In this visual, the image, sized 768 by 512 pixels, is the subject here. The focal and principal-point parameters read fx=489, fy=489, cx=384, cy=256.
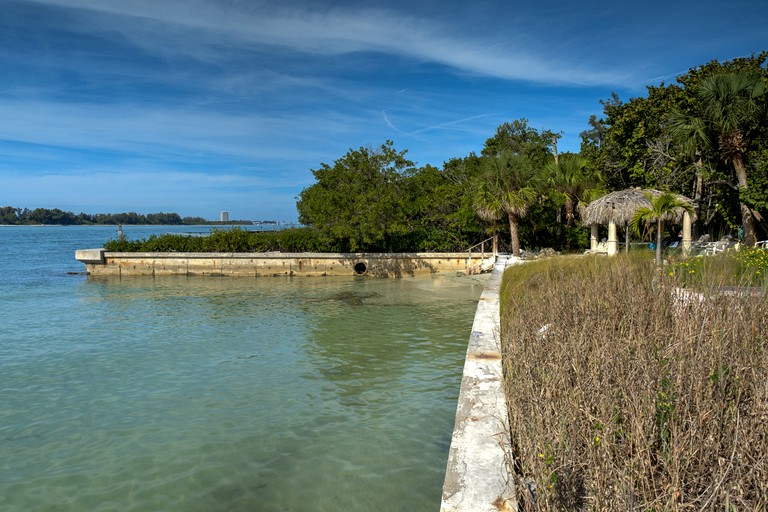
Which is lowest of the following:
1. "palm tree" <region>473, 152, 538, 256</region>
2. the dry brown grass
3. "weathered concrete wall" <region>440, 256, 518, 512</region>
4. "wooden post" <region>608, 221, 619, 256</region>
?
"weathered concrete wall" <region>440, 256, 518, 512</region>

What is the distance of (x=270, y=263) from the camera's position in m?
24.3

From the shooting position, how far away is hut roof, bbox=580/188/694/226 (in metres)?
17.7

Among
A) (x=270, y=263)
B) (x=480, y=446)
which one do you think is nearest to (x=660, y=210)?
(x=480, y=446)

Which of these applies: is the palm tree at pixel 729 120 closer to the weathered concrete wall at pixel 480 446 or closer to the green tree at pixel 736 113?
the green tree at pixel 736 113

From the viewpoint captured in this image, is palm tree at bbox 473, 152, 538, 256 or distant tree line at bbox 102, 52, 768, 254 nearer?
distant tree line at bbox 102, 52, 768, 254

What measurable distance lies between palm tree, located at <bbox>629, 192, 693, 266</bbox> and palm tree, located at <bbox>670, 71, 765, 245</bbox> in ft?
7.80

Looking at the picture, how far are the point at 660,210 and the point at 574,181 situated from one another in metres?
9.68

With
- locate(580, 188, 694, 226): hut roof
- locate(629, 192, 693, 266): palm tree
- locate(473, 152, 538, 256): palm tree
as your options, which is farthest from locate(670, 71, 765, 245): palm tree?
locate(473, 152, 538, 256): palm tree

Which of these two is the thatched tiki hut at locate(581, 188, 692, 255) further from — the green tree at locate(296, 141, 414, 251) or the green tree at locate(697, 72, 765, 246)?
the green tree at locate(296, 141, 414, 251)

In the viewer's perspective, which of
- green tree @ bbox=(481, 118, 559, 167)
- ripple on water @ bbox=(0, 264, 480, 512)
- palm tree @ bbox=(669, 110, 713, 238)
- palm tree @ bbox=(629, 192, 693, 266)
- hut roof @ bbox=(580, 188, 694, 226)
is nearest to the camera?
ripple on water @ bbox=(0, 264, 480, 512)

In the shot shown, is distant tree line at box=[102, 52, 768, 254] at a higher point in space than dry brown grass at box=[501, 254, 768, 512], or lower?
higher

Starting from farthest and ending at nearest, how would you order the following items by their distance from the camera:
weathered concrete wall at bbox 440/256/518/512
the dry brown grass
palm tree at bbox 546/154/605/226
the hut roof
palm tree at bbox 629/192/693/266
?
palm tree at bbox 546/154/605/226 < the hut roof < palm tree at bbox 629/192/693/266 < weathered concrete wall at bbox 440/256/518/512 < the dry brown grass

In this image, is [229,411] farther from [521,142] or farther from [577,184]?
[521,142]

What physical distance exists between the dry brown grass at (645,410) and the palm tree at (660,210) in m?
7.81
